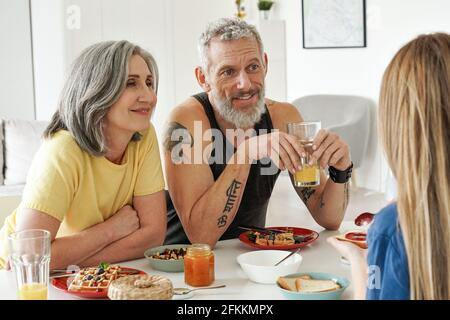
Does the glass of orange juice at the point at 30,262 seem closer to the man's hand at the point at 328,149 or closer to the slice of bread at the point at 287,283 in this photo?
the slice of bread at the point at 287,283

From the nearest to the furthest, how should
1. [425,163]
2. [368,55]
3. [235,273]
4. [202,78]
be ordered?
1. [425,163]
2. [235,273]
3. [202,78]
4. [368,55]

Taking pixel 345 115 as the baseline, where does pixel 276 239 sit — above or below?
below

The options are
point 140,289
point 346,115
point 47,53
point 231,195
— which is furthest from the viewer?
A: point 47,53

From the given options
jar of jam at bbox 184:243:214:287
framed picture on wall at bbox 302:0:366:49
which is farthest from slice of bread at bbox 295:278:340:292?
framed picture on wall at bbox 302:0:366:49

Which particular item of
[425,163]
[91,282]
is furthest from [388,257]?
[91,282]

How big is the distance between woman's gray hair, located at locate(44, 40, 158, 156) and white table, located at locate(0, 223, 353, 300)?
39 centimetres

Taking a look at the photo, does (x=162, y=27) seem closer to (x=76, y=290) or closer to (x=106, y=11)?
(x=106, y=11)

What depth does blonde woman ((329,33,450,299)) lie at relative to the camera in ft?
3.70

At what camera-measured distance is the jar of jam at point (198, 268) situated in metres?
1.59

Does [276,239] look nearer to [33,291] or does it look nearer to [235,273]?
[235,273]

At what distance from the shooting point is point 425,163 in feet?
3.69

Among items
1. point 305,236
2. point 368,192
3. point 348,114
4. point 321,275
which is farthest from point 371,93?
point 321,275

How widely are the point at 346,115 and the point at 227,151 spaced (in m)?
3.73

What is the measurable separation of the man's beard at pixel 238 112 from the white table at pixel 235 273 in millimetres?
474
